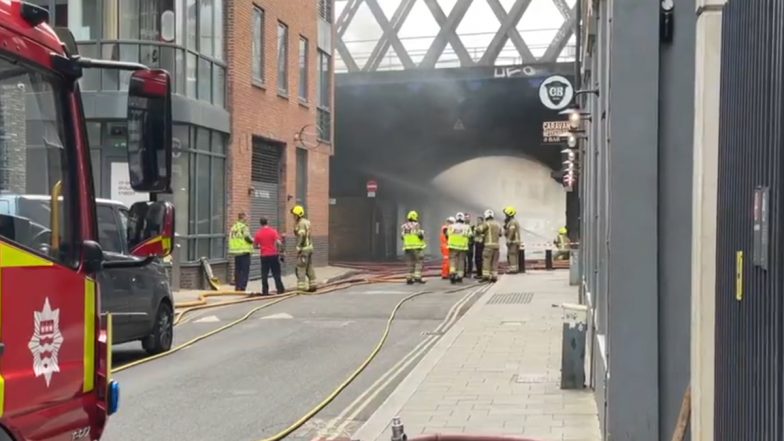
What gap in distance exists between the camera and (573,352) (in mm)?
8242

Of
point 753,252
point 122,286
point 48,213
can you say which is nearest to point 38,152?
point 48,213

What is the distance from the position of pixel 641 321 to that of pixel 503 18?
117 ft

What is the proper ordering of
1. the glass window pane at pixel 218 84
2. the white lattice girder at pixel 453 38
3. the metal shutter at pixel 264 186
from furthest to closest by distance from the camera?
the white lattice girder at pixel 453 38
the metal shutter at pixel 264 186
the glass window pane at pixel 218 84

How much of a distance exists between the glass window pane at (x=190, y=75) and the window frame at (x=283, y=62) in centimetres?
525

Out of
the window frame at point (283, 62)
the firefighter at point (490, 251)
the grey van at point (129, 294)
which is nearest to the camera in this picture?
the grey van at point (129, 294)

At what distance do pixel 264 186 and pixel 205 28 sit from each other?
5.10 m

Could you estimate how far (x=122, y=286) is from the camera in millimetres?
10070

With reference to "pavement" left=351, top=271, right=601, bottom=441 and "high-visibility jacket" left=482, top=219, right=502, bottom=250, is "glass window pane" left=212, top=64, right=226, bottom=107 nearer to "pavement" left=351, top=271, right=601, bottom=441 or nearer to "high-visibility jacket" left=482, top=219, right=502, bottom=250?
"high-visibility jacket" left=482, top=219, right=502, bottom=250

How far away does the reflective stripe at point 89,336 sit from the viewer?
3.75 metres

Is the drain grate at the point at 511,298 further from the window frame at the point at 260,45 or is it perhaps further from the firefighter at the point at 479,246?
the window frame at the point at 260,45

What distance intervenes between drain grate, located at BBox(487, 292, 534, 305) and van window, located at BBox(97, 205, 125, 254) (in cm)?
873

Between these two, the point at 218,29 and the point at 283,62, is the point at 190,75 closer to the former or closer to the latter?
the point at 218,29

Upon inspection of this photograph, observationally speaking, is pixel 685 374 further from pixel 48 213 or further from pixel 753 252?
pixel 48 213

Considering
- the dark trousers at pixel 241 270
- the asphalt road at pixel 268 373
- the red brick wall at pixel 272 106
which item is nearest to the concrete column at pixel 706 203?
the asphalt road at pixel 268 373
